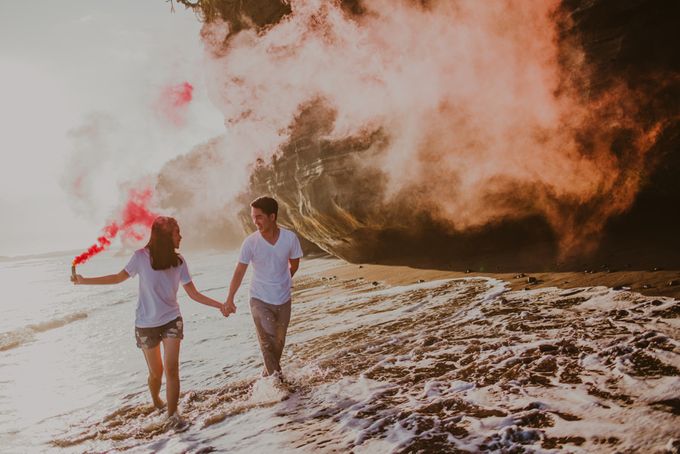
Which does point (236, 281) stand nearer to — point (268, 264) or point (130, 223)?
point (268, 264)

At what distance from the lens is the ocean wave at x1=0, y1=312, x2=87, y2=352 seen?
11844 mm

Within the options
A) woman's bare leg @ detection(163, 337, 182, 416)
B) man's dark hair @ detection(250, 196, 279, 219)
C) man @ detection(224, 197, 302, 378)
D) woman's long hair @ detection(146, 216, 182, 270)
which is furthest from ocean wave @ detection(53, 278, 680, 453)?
man's dark hair @ detection(250, 196, 279, 219)

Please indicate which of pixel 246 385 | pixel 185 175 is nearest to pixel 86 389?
pixel 246 385

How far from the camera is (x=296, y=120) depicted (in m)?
13.2

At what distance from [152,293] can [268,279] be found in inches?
48.7

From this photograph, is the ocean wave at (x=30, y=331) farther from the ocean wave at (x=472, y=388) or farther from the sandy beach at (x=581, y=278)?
the sandy beach at (x=581, y=278)

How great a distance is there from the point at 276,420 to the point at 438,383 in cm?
158

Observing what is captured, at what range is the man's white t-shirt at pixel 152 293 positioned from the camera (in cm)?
455

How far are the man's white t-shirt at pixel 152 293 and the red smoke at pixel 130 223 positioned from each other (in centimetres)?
89

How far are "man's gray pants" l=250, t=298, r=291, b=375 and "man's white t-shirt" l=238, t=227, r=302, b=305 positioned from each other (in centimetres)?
9

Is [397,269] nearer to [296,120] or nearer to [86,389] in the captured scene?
[296,120]

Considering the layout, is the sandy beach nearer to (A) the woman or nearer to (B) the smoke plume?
(B) the smoke plume

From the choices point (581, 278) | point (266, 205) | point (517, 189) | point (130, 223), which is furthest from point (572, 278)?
point (130, 223)

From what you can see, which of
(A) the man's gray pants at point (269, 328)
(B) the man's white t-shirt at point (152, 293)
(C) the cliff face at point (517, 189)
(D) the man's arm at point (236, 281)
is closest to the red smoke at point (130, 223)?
(B) the man's white t-shirt at point (152, 293)
